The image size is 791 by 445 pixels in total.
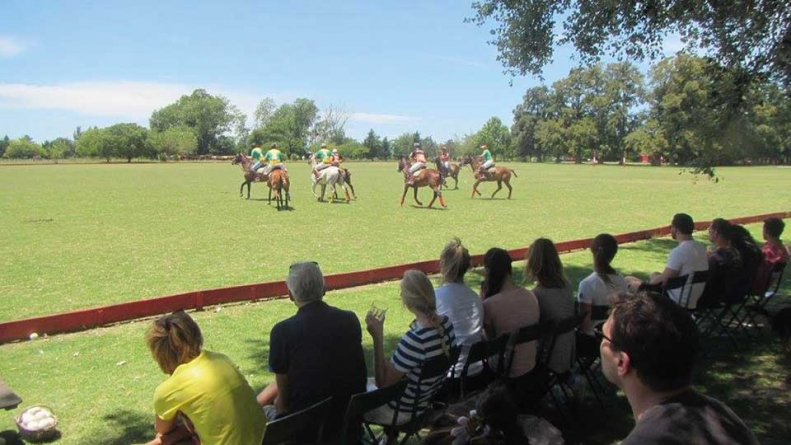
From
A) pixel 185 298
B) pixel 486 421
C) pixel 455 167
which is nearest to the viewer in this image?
pixel 486 421

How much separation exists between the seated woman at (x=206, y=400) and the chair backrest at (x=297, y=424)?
6.2 inches

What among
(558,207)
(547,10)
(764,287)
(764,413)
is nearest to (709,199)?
(558,207)

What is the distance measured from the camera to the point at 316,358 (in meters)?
3.21

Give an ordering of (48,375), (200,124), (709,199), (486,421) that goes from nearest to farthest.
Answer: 1. (486,421)
2. (48,375)
3. (709,199)
4. (200,124)

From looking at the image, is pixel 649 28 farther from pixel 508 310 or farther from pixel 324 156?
pixel 324 156

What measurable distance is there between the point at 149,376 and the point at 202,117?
12652 centimetres

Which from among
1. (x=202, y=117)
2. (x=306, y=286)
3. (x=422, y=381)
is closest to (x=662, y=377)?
(x=422, y=381)

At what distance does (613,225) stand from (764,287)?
10324 millimetres

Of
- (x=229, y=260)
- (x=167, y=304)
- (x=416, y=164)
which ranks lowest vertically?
(x=229, y=260)

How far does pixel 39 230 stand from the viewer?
47.6ft

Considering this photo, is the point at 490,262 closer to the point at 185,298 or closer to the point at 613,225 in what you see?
the point at 185,298

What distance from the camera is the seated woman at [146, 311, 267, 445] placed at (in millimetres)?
2809

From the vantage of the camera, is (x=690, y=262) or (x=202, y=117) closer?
(x=690, y=262)

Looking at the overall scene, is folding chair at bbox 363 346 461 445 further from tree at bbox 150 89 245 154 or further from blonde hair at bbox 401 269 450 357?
tree at bbox 150 89 245 154
